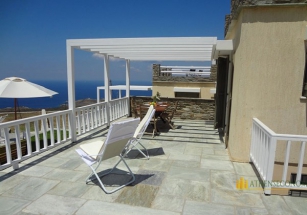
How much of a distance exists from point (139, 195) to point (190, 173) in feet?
3.56

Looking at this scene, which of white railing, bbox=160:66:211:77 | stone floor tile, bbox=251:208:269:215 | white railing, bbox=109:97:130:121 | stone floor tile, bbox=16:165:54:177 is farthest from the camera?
white railing, bbox=160:66:211:77

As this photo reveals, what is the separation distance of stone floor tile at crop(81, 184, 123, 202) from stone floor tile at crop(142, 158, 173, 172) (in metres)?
0.93

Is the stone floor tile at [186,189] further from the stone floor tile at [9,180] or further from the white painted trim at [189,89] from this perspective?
the white painted trim at [189,89]

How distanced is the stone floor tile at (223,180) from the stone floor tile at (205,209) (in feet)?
1.61

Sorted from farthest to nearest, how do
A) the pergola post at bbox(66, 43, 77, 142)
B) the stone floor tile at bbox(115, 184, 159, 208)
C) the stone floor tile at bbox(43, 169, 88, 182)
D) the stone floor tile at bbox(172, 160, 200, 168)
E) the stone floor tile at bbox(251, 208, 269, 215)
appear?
the pergola post at bbox(66, 43, 77, 142) → the stone floor tile at bbox(172, 160, 200, 168) → the stone floor tile at bbox(43, 169, 88, 182) → the stone floor tile at bbox(115, 184, 159, 208) → the stone floor tile at bbox(251, 208, 269, 215)

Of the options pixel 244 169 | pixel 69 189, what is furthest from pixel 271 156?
pixel 69 189

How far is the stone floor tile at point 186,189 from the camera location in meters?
2.74

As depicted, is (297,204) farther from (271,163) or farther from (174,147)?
(174,147)

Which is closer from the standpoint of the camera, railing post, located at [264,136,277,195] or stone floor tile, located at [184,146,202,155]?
Result: railing post, located at [264,136,277,195]

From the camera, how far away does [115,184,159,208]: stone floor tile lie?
8.52 feet

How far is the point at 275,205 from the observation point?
8.25 ft

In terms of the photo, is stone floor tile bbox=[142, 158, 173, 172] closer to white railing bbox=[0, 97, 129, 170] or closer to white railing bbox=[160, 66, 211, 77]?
white railing bbox=[0, 97, 129, 170]

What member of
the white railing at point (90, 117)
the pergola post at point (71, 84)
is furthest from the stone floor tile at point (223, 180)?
the white railing at point (90, 117)

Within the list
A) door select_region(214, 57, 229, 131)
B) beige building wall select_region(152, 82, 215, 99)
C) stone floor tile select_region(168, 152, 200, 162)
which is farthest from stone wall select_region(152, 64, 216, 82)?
stone floor tile select_region(168, 152, 200, 162)
